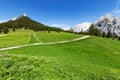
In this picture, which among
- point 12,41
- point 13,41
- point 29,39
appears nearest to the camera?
point 13,41

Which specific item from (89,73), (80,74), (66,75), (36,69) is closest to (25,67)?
(36,69)

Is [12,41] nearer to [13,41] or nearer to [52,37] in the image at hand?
[13,41]

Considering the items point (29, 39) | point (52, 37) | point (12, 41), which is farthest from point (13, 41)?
point (52, 37)

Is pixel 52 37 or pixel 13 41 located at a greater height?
pixel 52 37

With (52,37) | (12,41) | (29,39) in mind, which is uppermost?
(52,37)

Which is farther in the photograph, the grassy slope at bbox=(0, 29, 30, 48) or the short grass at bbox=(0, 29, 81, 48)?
the short grass at bbox=(0, 29, 81, 48)

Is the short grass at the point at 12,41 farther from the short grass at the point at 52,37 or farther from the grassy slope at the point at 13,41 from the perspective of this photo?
the short grass at the point at 52,37

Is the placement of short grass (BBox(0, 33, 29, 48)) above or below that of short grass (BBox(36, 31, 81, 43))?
below

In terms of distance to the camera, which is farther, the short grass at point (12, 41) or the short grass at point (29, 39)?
the short grass at point (29, 39)

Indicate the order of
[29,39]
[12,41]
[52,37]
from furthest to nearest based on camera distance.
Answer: [52,37] → [29,39] → [12,41]

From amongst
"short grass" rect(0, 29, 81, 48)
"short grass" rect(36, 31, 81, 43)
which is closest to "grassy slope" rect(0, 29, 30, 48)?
"short grass" rect(0, 29, 81, 48)

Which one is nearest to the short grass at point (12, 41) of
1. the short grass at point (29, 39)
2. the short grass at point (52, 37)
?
the short grass at point (29, 39)

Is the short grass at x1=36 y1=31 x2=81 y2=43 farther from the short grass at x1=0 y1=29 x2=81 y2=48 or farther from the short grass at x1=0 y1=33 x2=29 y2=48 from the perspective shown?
the short grass at x1=0 y1=33 x2=29 y2=48

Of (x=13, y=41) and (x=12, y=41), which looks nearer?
(x=13, y=41)
